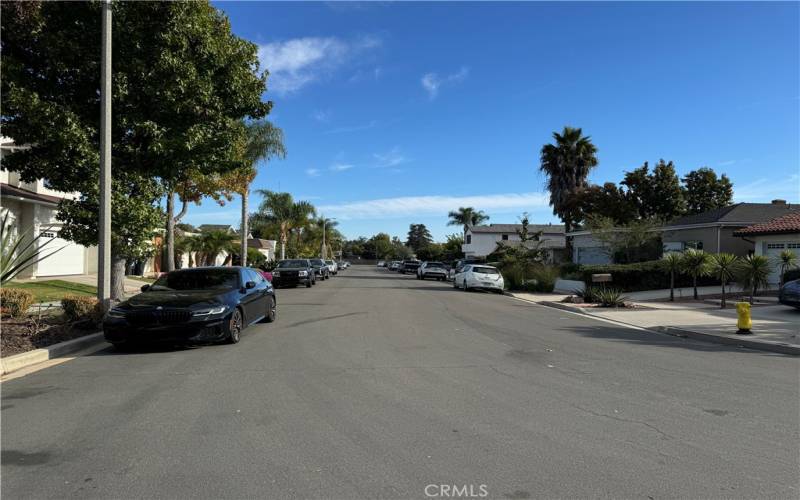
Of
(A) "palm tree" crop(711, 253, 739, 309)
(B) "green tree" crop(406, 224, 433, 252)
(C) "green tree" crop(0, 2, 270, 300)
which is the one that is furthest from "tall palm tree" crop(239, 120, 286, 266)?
(B) "green tree" crop(406, 224, 433, 252)

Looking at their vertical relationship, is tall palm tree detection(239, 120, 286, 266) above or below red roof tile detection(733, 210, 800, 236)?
above

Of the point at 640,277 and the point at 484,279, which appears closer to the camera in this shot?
the point at 640,277

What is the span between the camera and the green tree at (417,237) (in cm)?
14000

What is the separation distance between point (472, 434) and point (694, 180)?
49.5 meters

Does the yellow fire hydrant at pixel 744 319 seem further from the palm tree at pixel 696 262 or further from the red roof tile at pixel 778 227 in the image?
the red roof tile at pixel 778 227

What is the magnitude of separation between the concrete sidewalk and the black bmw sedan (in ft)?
32.1

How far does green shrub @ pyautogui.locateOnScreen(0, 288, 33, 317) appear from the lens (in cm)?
1062

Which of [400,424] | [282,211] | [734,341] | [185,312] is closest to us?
[400,424]

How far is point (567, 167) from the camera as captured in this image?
44.2 meters

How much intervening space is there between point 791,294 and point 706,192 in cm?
3569

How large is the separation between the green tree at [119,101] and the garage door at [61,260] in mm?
11232

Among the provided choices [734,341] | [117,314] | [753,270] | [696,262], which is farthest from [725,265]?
[117,314]

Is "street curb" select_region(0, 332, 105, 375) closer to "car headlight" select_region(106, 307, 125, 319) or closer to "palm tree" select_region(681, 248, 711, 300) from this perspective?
"car headlight" select_region(106, 307, 125, 319)

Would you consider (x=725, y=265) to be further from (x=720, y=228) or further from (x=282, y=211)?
(x=282, y=211)
